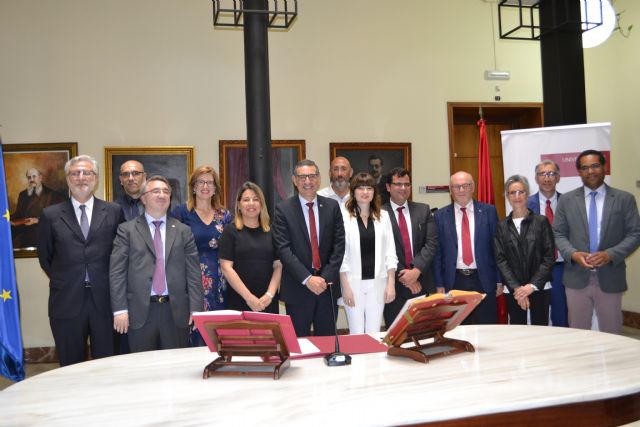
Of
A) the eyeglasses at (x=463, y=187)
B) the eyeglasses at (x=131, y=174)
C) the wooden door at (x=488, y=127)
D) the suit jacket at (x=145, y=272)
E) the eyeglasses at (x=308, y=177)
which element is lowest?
the suit jacket at (x=145, y=272)

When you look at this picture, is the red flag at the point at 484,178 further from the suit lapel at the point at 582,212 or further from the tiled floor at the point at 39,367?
the tiled floor at the point at 39,367

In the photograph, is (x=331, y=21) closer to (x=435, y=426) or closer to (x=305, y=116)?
(x=305, y=116)

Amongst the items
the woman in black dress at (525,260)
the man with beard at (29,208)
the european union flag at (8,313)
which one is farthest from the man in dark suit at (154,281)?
the man with beard at (29,208)

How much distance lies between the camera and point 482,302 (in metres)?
4.30

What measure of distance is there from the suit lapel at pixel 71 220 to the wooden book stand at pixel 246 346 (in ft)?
5.70

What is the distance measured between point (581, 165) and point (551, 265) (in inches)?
32.2

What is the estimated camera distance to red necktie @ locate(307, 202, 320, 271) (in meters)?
4.01

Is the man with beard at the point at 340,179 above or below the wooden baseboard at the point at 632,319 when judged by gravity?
above

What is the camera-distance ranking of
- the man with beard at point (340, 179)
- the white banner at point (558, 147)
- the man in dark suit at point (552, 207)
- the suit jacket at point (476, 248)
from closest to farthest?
the suit jacket at point (476, 248) < the man in dark suit at point (552, 207) < the man with beard at point (340, 179) < the white banner at point (558, 147)

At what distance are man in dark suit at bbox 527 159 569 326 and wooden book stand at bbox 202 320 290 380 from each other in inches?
114

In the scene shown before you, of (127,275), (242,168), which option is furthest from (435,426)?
(242,168)

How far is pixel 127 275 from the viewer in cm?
343

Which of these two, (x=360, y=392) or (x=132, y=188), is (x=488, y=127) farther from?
(x=360, y=392)

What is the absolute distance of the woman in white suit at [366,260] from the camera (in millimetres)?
4035
